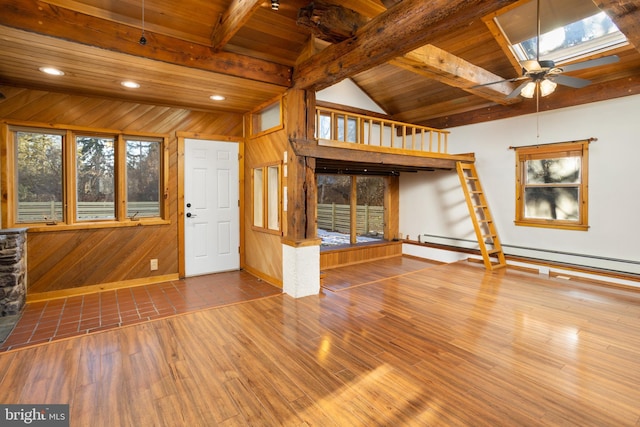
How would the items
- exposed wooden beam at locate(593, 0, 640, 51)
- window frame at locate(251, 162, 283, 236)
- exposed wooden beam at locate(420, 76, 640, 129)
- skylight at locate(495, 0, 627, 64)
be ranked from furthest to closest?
1. window frame at locate(251, 162, 283, 236)
2. exposed wooden beam at locate(420, 76, 640, 129)
3. skylight at locate(495, 0, 627, 64)
4. exposed wooden beam at locate(593, 0, 640, 51)

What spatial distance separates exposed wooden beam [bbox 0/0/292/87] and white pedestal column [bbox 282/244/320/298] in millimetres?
2112

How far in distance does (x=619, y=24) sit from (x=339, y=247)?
492 centimetres

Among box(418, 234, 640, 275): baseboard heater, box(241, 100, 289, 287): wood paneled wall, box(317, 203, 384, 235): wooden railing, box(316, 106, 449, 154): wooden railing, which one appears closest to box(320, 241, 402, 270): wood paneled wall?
box(317, 203, 384, 235): wooden railing

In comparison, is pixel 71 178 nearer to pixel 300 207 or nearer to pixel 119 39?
pixel 119 39

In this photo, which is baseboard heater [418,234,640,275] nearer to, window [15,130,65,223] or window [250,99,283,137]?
window [250,99,283,137]

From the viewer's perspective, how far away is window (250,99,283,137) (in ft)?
14.7

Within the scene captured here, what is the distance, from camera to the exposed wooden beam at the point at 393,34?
219 cm

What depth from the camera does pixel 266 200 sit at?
4750mm

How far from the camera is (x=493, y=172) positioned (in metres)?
5.83

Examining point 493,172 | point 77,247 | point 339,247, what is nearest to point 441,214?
point 493,172


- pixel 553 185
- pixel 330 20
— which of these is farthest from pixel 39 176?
pixel 553 185

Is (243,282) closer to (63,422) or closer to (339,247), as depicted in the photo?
(339,247)

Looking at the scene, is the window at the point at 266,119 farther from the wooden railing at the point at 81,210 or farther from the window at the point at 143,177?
the wooden railing at the point at 81,210

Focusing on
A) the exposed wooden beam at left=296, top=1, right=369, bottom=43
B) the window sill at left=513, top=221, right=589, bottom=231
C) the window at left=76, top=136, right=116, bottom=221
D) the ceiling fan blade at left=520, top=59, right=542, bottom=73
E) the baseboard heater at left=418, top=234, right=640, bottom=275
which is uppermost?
the exposed wooden beam at left=296, top=1, right=369, bottom=43
